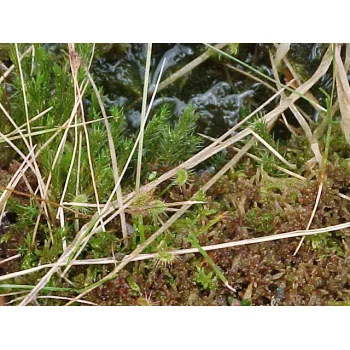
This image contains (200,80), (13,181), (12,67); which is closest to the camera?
(13,181)

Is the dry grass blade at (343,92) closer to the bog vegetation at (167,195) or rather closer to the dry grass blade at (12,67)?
the bog vegetation at (167,195)

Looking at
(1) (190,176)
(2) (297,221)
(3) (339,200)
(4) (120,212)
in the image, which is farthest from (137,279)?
(3) (339,200)

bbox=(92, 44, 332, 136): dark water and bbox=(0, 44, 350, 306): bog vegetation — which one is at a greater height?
bbox=(92, 44, 332, 136): dark water

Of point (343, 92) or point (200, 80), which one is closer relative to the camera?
point (343, 92)

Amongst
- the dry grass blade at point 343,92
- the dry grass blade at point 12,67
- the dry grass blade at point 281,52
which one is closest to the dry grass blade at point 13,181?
the dry grass blade at point 12,67

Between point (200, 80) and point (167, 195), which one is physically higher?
point (200, 80)

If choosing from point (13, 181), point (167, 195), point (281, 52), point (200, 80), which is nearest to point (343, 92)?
point (281, 52)

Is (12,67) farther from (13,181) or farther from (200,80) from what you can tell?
(200,80)

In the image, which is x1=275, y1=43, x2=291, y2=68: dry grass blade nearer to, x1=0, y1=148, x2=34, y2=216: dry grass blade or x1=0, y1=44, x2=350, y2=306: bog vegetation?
x1=0, y1=44, x2=350, y2=306: bog vegetation

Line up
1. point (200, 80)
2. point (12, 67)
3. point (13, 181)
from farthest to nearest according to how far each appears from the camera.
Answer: point (200, 80) < point (12, 67) < point (13, 181)

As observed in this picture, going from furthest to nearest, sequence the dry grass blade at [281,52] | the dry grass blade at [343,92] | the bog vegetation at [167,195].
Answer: the dry grass blade at [281,52] < the dry grass blade at [343,92] < the bog vegetation at [167,195]

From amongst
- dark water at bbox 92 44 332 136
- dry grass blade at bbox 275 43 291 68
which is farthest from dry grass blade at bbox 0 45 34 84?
dry grass blade at bbox 275 43 291 68

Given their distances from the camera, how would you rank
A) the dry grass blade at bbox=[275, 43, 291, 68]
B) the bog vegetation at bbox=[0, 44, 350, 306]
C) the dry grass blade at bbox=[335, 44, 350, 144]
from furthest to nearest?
1. the dry grass blade at bbox=[275, 43, 291, 68]
2. the dry grass blade at bbox=[335, 44, 350, 144]
3. the bog vegetation at bbox=[0, 44, 350, 306]
